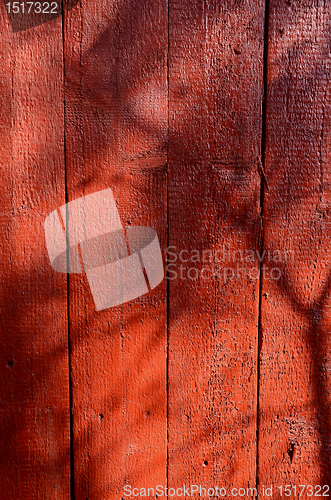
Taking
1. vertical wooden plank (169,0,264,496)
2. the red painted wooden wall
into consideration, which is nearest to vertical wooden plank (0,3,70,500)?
the red painted wooden wall

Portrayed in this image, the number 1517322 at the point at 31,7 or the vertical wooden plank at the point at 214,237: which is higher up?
the number 1517322 at the point at 31,7

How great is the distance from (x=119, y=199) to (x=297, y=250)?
1.62 feet

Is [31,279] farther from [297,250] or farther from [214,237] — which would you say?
[297,250]

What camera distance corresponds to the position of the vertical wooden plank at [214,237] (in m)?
0.82

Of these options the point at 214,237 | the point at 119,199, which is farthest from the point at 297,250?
the point at 119,199

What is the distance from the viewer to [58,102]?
818 mm

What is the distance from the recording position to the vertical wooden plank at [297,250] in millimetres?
833

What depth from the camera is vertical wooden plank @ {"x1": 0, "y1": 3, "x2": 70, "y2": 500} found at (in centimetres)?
81

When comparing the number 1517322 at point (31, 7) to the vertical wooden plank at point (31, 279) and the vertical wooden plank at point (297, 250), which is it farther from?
the vertical wooden plank at point (297, 250)

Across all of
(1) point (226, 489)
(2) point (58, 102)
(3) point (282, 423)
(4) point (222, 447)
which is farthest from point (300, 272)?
(2) point (58, 102)

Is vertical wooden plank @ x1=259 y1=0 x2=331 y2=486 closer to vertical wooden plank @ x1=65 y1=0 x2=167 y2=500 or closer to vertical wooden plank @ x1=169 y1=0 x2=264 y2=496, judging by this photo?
vertical wooden plank @ x1=169 y1=0 x2=264 y2=496

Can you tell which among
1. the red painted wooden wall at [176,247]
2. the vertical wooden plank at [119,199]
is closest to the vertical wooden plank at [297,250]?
the red painted wooden wall at [176,247]

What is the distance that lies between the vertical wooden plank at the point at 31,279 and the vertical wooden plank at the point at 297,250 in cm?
55

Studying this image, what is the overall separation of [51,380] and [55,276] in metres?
0.28
